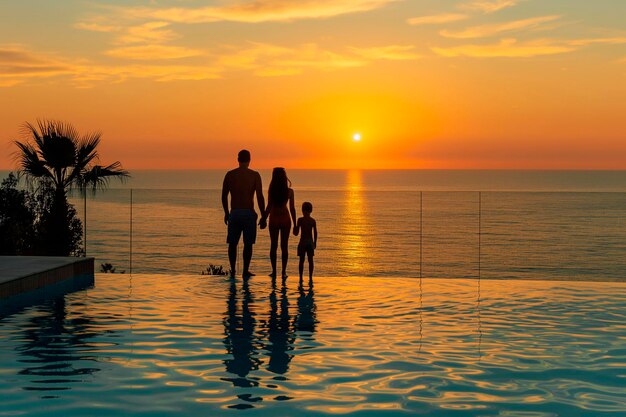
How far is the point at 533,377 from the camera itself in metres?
5.61

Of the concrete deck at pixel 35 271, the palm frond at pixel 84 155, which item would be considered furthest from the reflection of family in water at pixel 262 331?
the palm frond at pixel 84 155

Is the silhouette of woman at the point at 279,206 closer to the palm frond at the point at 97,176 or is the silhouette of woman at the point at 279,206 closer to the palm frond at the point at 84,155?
the palm frond at the point at 97,176

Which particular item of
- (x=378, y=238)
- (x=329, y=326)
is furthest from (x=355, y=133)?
(x=329, y=326)

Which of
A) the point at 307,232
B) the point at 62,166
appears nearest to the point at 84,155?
the point at 62,166

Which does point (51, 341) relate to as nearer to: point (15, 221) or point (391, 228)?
point (15, 221)

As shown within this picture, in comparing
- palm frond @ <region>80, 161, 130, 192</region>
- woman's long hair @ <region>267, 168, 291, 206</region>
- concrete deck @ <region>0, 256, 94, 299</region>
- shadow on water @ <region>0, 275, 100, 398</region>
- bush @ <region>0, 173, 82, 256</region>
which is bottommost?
shadow on water @ <region>0, 275, 100, 398</region>

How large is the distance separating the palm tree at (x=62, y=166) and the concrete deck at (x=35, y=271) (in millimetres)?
4086

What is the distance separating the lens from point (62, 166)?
1570 cm

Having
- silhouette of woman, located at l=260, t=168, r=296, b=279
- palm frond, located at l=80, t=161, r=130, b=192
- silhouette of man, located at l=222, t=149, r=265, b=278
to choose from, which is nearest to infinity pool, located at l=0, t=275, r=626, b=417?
silhouette of man, located at l=222, t=149, r=265, b=278

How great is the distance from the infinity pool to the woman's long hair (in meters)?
1.33

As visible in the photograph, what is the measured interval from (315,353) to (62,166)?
1076 centimetres

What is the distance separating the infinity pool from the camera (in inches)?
193

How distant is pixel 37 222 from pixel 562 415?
48.3 feet

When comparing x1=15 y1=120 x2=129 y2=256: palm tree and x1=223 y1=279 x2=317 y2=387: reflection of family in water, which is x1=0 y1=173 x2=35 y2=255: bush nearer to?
x1=15 y1=120 x2=129 y2=256: palm tree
